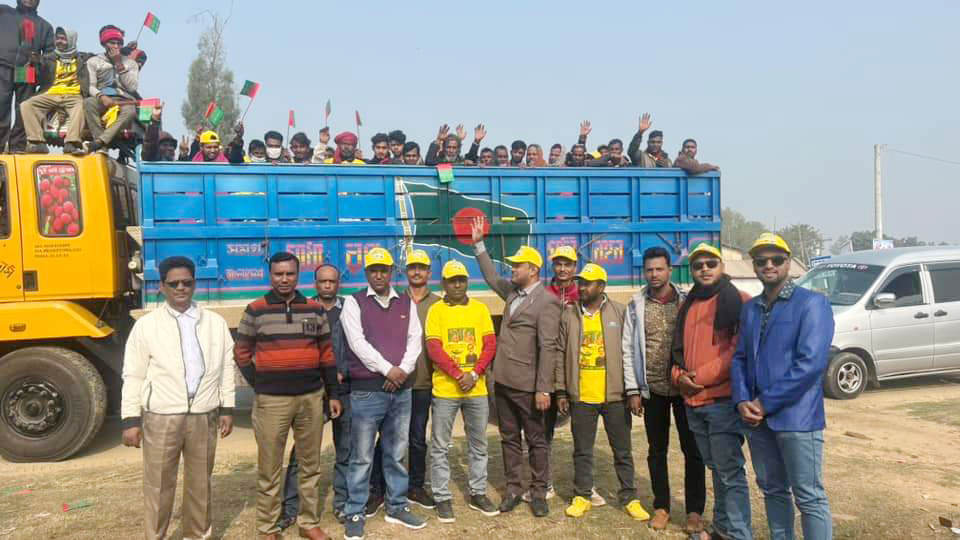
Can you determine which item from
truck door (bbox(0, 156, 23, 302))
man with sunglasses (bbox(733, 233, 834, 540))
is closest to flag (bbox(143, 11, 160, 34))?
truck door (bbox(0, 156, 23, 302))

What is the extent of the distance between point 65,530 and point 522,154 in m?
6.06

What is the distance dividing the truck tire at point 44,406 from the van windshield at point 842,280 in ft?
26.4

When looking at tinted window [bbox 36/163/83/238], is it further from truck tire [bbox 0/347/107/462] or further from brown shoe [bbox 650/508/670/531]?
brown shoe [bbox 650/508/670/531]

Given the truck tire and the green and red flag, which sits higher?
the green and red flag

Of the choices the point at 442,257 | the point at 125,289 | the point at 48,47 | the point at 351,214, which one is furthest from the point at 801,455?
the point at 48,47

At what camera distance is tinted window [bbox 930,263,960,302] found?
8.43 meters

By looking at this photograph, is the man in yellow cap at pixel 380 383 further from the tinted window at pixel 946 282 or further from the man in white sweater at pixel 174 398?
the tinted window at pixel 946 282

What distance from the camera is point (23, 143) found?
6.63 m

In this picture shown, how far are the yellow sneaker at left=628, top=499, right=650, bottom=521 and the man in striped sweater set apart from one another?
6.50 ft

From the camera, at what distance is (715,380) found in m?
3.66

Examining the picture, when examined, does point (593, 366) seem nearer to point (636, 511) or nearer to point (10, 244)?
point (636, 511)

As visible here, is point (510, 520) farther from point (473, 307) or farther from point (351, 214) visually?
point (351, 214)

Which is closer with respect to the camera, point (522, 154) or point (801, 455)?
point (801, 455)

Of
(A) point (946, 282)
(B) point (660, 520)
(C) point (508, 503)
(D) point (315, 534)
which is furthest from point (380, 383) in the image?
(A) point (946, 282)
